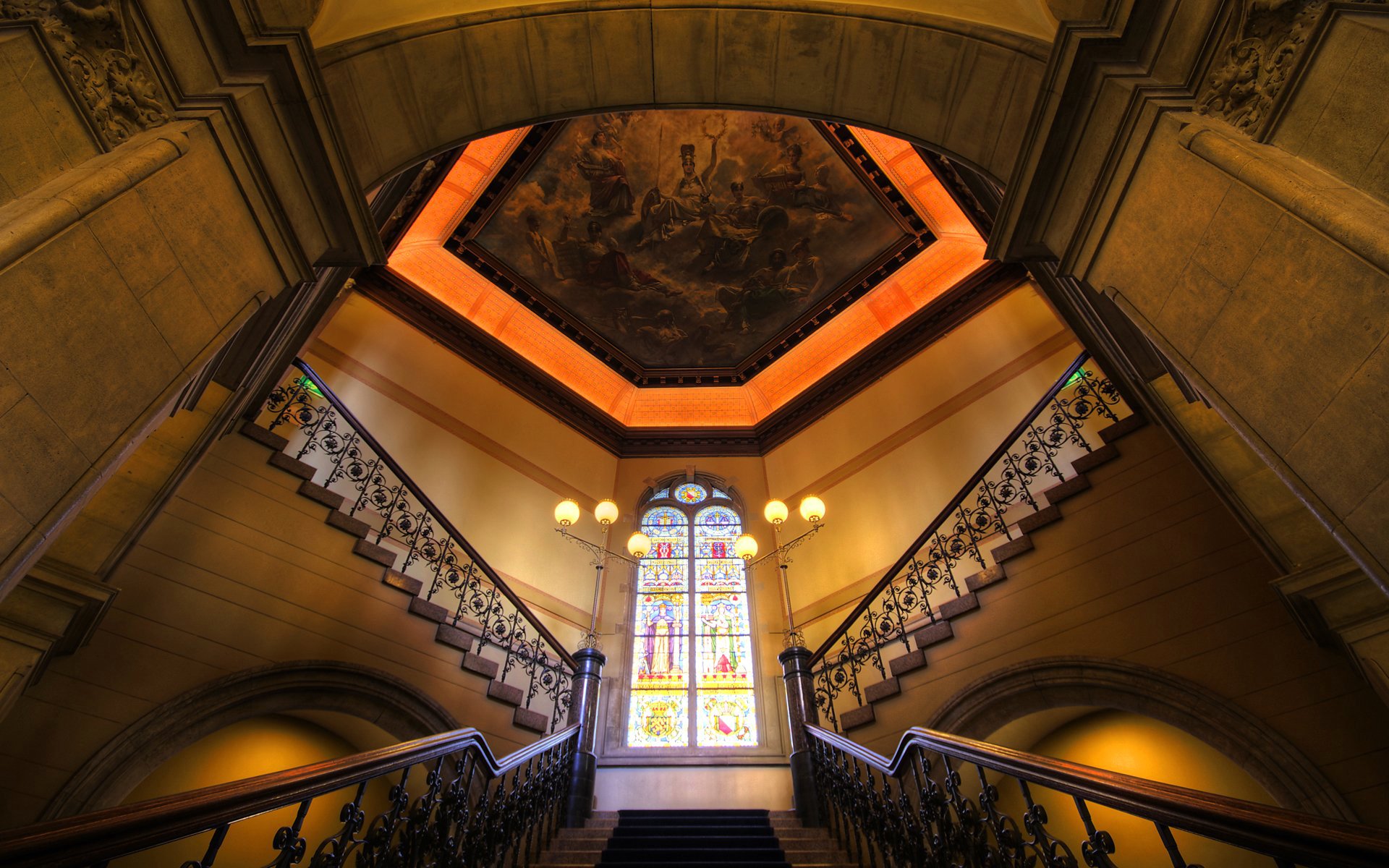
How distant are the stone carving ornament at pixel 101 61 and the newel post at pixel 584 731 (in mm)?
4547

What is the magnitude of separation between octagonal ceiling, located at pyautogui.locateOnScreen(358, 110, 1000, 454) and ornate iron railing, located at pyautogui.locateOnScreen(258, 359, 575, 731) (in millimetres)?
3388

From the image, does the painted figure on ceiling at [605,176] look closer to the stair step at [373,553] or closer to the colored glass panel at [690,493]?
the colored glass panel at [690,493]

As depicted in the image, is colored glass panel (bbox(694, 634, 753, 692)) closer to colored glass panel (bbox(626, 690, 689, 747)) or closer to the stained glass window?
the stained glass window

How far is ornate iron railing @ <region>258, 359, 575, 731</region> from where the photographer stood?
5.75 metres

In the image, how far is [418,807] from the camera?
2.54 m

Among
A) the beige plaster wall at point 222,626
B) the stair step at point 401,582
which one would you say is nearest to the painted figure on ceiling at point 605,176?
the beige plaster wall at point 222,626

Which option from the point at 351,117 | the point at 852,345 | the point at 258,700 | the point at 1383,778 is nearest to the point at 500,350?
the point at 852,345

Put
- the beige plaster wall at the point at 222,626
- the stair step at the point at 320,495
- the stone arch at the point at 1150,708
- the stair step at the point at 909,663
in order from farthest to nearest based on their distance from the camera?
the stair step at the point at 909,663 < the stair step at the point at 320,495 < the beige plaster wall at the point at 222,626 < the stone arch at the point at 1150,708

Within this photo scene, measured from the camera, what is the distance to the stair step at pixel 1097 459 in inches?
191

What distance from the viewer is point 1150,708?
4.16 meters

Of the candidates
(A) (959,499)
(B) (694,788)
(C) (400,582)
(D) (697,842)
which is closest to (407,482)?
(C) (400,582)

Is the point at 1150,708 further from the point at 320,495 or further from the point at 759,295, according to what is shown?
the point at 759,295

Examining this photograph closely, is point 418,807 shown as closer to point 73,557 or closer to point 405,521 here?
point 73,557

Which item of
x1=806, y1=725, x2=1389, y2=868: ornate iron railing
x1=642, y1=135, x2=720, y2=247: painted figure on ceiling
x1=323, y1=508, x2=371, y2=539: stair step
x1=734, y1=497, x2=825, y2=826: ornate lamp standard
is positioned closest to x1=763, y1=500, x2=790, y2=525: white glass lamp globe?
x1=734, y1=497, x2=825, y2=826: ornate lamp standard
